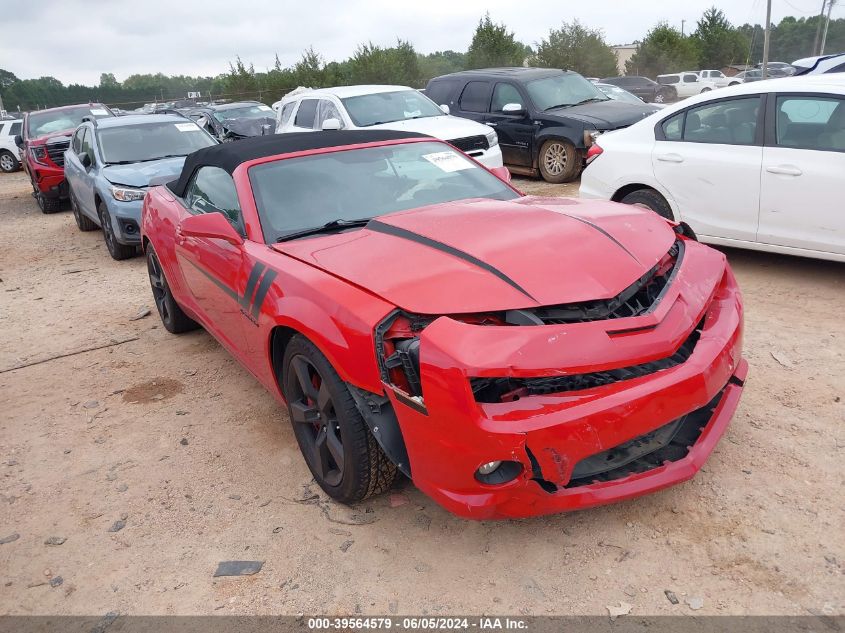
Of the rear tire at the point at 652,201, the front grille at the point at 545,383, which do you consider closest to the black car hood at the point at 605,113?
the rear tire at the point at 652,201

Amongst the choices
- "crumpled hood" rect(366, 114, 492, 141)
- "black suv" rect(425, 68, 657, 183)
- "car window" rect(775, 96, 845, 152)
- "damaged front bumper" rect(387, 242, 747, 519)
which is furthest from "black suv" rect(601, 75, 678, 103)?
"damaged front bumper" rect(387, 242, 747, 519)

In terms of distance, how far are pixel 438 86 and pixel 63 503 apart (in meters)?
10.6

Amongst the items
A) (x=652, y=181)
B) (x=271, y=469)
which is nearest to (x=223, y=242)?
(x=271, y=469)

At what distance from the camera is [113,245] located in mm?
8305

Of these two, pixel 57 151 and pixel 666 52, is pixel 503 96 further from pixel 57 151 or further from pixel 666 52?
pixel 666 52

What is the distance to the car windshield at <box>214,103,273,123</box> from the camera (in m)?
16.8

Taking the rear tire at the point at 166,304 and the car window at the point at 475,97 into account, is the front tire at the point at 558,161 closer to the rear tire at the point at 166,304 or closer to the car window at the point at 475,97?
the car window at the point at 475,97

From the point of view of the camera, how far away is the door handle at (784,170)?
16.1 ft

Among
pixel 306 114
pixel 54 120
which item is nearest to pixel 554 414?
pixel 306 114

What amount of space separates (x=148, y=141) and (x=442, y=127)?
13.1 ft

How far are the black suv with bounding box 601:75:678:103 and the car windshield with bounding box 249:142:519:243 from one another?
91.3ft

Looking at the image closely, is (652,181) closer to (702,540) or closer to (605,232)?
(605,232)

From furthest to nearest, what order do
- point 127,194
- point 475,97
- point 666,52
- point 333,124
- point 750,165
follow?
→ point 666,52 → point 475,97 → point 333,124 → point 127,194 → point 750,165

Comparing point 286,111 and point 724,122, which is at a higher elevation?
point 286,111
